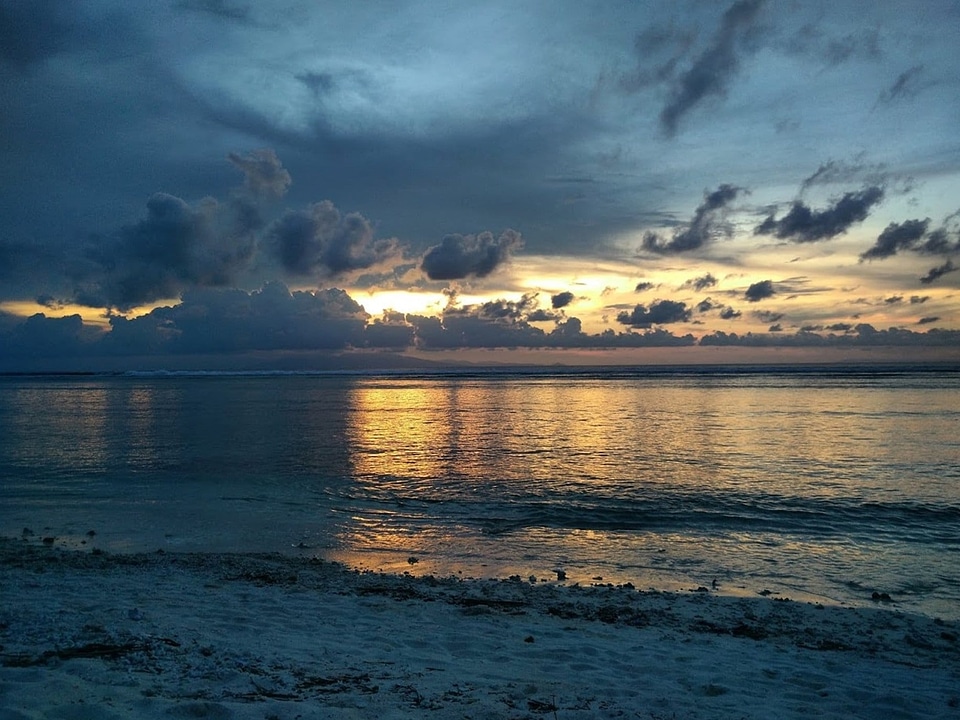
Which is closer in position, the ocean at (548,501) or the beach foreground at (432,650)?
the beach foreground at (432,650)

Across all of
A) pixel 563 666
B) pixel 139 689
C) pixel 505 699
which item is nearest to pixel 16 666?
pixel 139 689

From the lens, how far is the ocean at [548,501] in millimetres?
15523

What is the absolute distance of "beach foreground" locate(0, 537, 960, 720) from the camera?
7.38m

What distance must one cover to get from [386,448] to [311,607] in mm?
27515

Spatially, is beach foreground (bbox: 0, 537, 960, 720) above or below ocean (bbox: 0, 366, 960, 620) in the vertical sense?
above

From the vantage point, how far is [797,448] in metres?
36.2

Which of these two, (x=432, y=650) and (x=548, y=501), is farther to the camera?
(x=548, y=501)

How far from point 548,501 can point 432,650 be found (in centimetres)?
1403

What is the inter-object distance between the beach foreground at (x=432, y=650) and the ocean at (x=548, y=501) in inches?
80.8

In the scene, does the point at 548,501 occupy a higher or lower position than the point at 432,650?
lower

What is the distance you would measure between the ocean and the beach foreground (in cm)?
205

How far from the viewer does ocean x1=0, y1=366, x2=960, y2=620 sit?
15523 millimetres

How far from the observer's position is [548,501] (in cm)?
2319

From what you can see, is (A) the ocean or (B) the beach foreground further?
(A) the ocean
